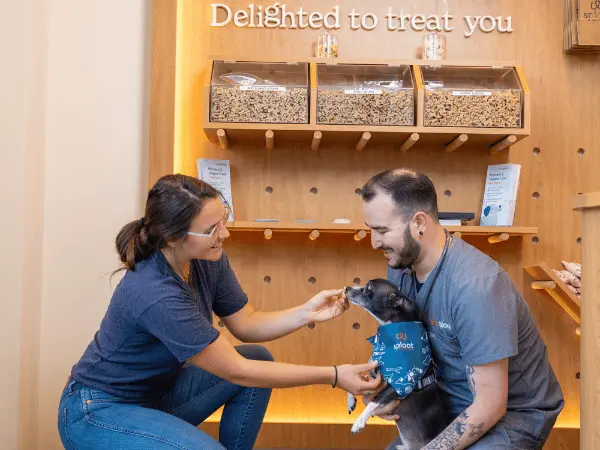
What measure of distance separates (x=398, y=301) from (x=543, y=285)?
1.41 m

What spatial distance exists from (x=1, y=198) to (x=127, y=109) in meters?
0.75

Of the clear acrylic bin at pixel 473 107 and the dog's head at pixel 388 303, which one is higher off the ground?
the clear acrylic bin at pixel 473 107

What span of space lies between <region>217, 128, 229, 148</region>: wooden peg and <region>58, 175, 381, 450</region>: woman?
0.85 meters

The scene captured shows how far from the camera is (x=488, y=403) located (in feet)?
6.21

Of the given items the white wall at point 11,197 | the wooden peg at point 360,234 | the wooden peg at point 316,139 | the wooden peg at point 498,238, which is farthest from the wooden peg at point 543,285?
the white wall at point 11,197

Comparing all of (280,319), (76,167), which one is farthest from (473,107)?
(76,167)

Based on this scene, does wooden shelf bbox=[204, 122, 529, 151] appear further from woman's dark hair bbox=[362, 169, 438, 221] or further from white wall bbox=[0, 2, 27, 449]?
woman's dark hair bbox=[362, 169, 438, 221]

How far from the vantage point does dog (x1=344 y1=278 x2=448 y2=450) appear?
2051 millimetres

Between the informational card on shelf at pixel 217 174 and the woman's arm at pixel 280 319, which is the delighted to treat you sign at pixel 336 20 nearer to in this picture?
the informational card on shelf at pixel 217 174

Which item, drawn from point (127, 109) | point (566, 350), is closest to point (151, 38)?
point (127, 109)

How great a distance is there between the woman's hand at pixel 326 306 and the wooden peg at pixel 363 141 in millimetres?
865

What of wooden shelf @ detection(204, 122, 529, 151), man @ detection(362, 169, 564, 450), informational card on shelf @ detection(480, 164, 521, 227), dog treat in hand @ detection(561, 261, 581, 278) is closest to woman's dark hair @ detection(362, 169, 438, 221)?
man @ detection(362, 169, 564, 450)

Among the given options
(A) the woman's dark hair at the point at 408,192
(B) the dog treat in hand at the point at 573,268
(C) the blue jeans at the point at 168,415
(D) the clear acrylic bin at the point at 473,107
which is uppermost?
(D) the clear acrylic bin at the point at 473,107

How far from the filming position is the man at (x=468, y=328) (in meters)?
1.90
